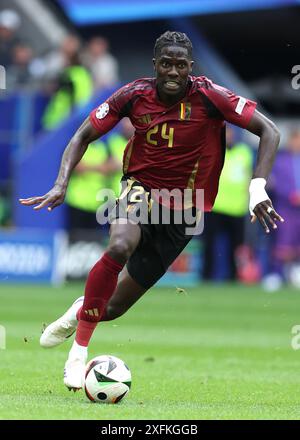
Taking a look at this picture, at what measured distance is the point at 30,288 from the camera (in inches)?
711

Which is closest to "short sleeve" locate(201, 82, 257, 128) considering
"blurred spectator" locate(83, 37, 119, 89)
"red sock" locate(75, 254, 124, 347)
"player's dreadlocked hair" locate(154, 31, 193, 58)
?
"player's dreadlocked hair" locate(154, 31, 193, 58)

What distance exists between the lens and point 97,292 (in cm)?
766

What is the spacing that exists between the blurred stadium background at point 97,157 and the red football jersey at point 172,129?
7.25 m

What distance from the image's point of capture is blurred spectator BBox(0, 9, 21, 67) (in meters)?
22.0

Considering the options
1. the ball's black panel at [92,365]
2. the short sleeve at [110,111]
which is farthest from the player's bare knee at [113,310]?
the short sleeve at [110,111]

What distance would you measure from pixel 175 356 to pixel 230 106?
3.42 metres

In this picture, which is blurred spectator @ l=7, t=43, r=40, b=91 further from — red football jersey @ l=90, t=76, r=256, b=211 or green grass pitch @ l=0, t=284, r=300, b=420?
red football jersey @ l=90, t=76, r=256, b=211

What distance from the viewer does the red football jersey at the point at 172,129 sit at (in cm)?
810

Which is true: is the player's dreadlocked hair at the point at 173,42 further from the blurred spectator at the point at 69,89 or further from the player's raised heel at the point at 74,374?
the blurred spectator at the point at 69,89
